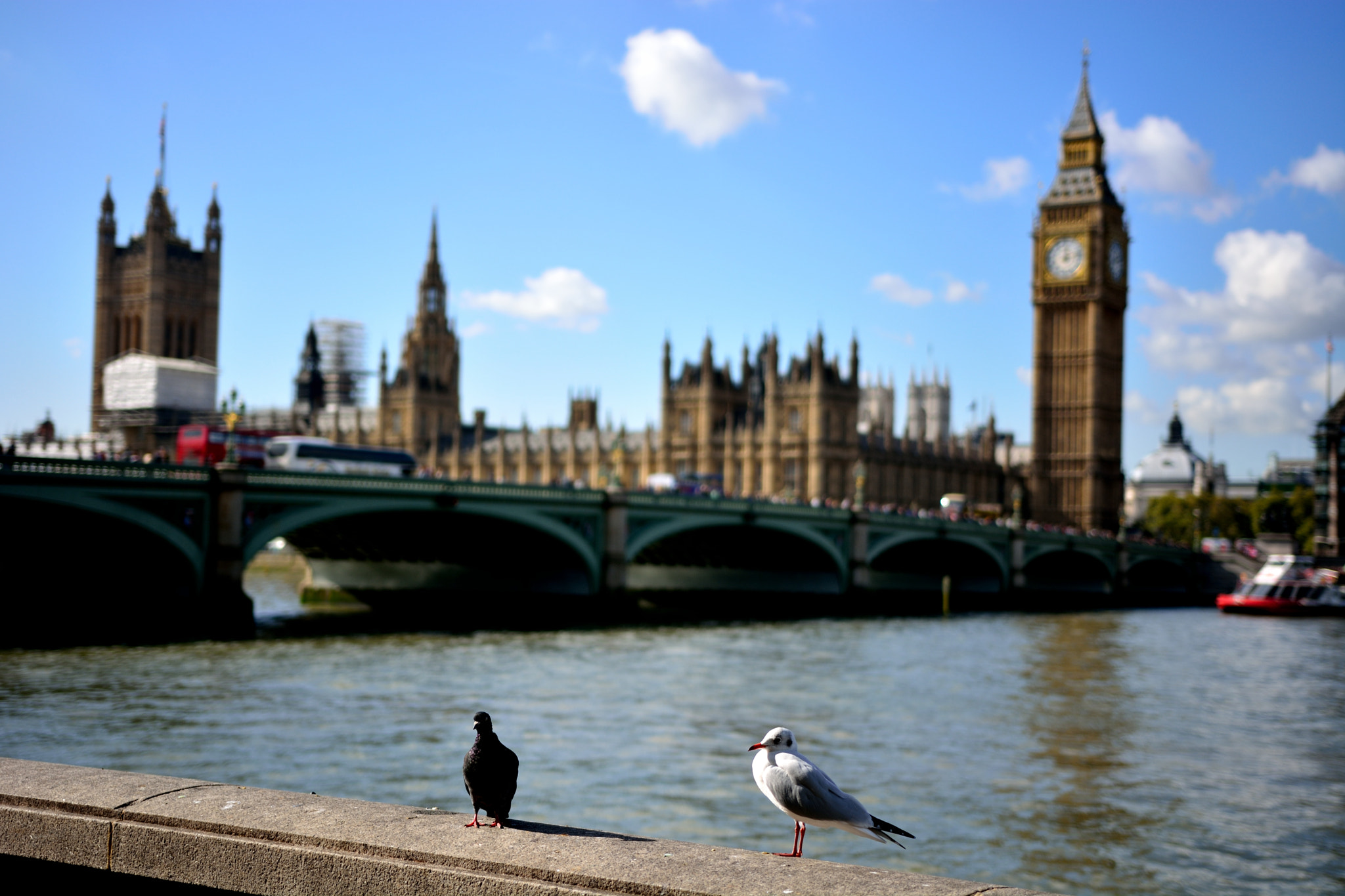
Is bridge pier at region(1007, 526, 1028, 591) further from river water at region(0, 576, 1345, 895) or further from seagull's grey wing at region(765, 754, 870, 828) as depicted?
seagull's grey wing at region(765, 754, 870, 828)

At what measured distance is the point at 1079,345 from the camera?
105 m

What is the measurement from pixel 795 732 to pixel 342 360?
11772 centimetres

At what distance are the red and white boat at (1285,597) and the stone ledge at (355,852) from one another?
56.7 m

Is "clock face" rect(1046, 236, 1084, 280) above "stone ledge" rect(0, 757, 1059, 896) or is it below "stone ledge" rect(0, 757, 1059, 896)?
above

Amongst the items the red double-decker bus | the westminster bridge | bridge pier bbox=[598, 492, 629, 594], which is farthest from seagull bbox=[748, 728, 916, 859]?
the red double-decker bus

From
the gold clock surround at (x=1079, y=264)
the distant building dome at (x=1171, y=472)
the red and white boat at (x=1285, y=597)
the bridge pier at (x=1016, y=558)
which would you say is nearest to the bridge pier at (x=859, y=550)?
the bridge pier at (x=1016, y=558)

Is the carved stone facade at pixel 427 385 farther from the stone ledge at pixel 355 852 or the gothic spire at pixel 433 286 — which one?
the stone ledge at pixel 355 852

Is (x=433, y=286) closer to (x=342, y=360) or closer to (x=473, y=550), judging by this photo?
(x=342, y=360)

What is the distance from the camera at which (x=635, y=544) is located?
134 feet

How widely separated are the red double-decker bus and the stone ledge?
3700cm

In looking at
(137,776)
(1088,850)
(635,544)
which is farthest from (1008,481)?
(137,776)

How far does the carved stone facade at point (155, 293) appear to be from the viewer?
118625 mm

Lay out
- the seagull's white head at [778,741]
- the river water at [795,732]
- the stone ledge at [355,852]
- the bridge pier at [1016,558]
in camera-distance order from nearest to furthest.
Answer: the stone ledge at [355,852]
the seagull's white head at [778,741]
the river water at [795,732]
the bridge pier at [1016,558]

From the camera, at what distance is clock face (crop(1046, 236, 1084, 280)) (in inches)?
4117
